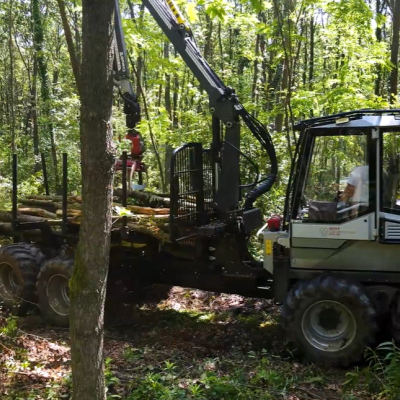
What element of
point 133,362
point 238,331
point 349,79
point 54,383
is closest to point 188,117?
point 349,79

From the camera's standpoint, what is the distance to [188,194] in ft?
22.7

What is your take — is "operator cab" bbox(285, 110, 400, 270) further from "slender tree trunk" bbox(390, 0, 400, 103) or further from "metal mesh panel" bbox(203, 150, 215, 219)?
"slender tree trunk" bbox(390, 0, 400, 103)

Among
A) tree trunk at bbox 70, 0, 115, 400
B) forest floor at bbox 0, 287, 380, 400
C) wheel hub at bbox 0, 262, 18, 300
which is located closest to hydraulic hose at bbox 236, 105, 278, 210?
forest floor at bbox 0, 287, 380, 400

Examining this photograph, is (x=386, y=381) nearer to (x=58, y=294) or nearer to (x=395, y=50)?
(x=58, y=294)

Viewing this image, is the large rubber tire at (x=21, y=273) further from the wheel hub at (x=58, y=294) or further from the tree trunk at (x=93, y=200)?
the tree trunk at (x=93, y=200)

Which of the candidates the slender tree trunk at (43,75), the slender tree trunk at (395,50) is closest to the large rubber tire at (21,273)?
the slender tree trunk at (395,50)

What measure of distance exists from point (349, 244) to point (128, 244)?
308 cm

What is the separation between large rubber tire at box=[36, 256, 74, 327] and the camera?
7.64 metres

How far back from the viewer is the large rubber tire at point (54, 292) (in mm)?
7637

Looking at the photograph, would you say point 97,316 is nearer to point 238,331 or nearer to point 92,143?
point 92,143

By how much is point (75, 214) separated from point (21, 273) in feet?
4.06

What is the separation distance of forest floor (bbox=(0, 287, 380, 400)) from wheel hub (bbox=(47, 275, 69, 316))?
0.34m

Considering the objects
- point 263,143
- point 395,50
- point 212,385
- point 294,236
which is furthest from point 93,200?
point 395,50

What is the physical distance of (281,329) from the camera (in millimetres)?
6129
